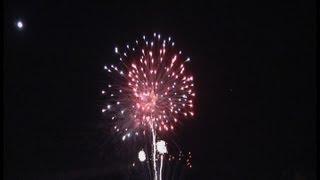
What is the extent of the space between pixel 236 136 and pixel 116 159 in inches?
470

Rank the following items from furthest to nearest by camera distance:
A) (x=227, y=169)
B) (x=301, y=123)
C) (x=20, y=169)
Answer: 1. (x=301, y=123)
2. (x=227, y=169)
3. (x=20, y=169)

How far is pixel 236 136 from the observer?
4012 cm

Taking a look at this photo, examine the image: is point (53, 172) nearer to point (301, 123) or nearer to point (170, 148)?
point (170, 148)

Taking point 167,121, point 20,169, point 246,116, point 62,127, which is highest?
point 246,116

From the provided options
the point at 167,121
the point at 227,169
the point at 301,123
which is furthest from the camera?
the point at 301,123

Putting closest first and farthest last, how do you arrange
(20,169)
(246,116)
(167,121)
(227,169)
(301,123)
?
(167,121)
(20,169)
(227,169)
(301,123)
(246,116)

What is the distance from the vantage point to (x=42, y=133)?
3412cm

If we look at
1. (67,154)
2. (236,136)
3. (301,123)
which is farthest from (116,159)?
(301,123)

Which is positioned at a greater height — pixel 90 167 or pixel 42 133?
pixel 42 133

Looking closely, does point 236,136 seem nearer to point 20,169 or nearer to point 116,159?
point 116,159

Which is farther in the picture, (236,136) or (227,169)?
(236,136)

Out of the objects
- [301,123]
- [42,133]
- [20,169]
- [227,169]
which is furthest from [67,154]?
[301,123]

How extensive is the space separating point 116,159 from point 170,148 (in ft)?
13.5

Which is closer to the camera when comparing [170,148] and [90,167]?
[90,167]
